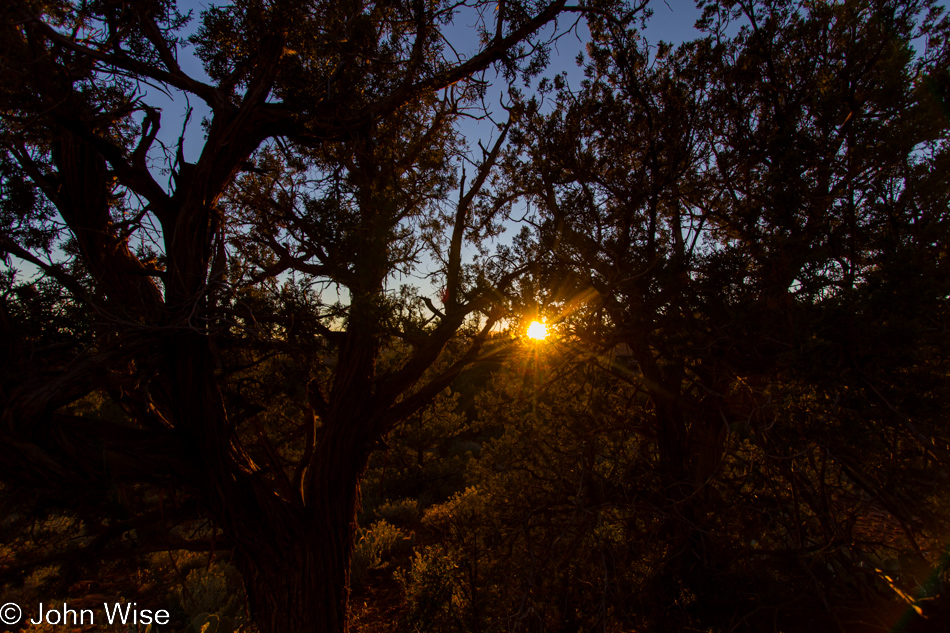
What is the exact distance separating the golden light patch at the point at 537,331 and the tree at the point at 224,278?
0.72 meters

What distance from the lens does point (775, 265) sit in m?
2.99

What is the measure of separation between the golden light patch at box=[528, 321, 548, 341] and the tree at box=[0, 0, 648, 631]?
0.72 metres

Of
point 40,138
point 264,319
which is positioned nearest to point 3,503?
point 264,319

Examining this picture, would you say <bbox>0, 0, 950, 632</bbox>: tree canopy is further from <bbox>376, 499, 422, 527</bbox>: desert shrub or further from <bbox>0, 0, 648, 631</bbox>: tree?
<bbox>376, 499, 422, 527</bbox>: desert shrub

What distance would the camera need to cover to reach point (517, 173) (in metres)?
5.55

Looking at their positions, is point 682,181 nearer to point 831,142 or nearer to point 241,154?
point 831,142

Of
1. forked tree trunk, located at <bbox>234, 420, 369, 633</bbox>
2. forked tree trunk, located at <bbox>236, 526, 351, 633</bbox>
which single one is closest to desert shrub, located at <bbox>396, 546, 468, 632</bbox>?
forked tree trunk, located at <bbox>234, 420, 369, 633</bbox>

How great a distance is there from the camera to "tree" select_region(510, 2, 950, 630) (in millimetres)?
2512

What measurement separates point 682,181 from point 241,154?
14.4 feet

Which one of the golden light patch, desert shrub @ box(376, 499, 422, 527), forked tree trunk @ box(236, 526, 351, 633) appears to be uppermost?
the golden light patch

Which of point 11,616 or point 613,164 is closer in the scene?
point 613,164

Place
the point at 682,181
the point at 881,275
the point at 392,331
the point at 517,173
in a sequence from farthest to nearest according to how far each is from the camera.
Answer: the point at 517,173
the point at 682,181
the point at 392,331
the point at 881,275

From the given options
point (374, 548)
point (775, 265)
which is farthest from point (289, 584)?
point (374, 548)

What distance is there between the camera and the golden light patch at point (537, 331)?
4098 mm
